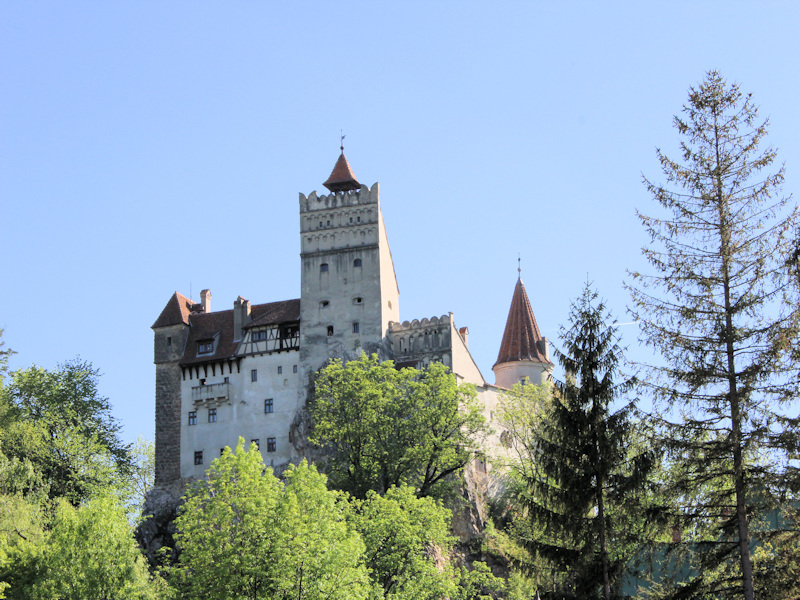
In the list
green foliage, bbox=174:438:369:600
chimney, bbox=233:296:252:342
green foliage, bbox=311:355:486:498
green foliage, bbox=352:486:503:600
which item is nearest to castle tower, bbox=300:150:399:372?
chimney, bbox=233:296:252:342

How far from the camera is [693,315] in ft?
84.9

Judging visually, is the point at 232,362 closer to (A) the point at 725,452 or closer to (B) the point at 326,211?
(B) the point at 326,211

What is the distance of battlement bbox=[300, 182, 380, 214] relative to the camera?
62656 millimetres

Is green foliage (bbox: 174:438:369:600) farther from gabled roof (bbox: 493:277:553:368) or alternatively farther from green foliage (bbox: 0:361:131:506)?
gabled roof (bbox: 493:277:553:368)

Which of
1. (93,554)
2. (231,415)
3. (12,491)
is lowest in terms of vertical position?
(93,554)

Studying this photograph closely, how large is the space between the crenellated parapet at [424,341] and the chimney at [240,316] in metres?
8.62

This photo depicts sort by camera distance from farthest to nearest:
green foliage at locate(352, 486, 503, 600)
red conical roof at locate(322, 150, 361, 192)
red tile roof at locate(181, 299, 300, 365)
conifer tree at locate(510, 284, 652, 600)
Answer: red conical roof at locate(322, 150, 361, 192)
red tile roof at locate(181, 299, 300, 365)
green foliage at locate(352, 486, 503, 600)
conifer tree at locate(510, 284, 652, 600)

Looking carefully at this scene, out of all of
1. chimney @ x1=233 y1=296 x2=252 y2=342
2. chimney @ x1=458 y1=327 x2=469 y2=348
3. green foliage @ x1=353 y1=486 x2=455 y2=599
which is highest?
chimney @ x1=233 y1=296 x2=252 y2=342

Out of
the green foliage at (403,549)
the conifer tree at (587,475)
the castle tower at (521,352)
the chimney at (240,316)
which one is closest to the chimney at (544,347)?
the castle tower at (521,352)

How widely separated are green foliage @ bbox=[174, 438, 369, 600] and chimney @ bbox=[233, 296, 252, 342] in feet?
84.6

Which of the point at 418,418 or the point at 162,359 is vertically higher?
the point at 162,359

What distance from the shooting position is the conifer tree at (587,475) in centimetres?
2750

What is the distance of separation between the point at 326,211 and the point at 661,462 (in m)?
38.8

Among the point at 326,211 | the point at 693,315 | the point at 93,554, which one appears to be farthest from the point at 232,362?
the point at 693,315
